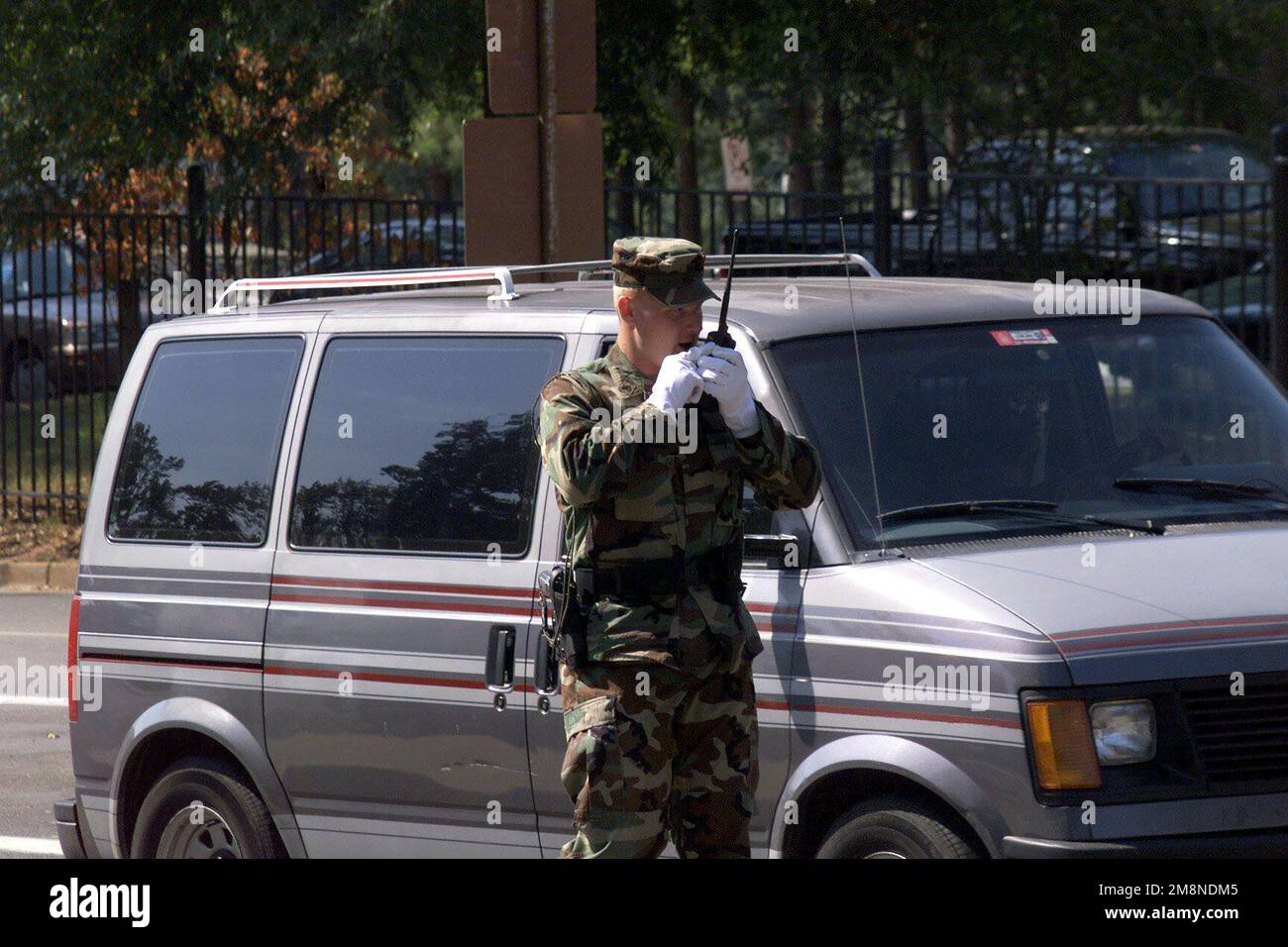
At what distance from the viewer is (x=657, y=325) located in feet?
14.5

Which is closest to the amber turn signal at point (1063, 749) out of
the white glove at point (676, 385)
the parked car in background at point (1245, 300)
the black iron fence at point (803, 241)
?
the white glove at point (676, 385)

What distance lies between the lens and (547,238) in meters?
8.63

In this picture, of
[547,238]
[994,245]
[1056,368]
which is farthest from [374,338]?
[994,245]

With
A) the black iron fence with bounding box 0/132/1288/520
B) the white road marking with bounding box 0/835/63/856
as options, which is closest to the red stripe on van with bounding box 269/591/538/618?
the white road marking with bounding box 0/835/63/856

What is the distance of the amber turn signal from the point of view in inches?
159

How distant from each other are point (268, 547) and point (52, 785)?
11.1 feet

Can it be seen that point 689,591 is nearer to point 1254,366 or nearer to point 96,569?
point 1254,366

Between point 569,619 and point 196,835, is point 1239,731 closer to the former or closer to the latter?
point 569,619

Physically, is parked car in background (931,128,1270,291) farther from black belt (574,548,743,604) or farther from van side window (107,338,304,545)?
black belt (574,548,743,604)

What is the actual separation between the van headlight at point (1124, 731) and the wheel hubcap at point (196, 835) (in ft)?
9.19

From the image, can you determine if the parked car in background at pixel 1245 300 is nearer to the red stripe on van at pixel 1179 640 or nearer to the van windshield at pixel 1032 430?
the van windshield at pixel 1032 430

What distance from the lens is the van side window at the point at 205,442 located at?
5.71 m

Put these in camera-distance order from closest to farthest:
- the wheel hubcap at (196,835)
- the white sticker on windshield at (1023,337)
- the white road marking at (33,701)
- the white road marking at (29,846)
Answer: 1. the white sticker on windshield at (1023,337)
2. the wheel hubcap at (196,835)
3. the white road marking at (29,846)
4. the white road marking at (33,701)

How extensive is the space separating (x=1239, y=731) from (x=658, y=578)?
1.36 meters
